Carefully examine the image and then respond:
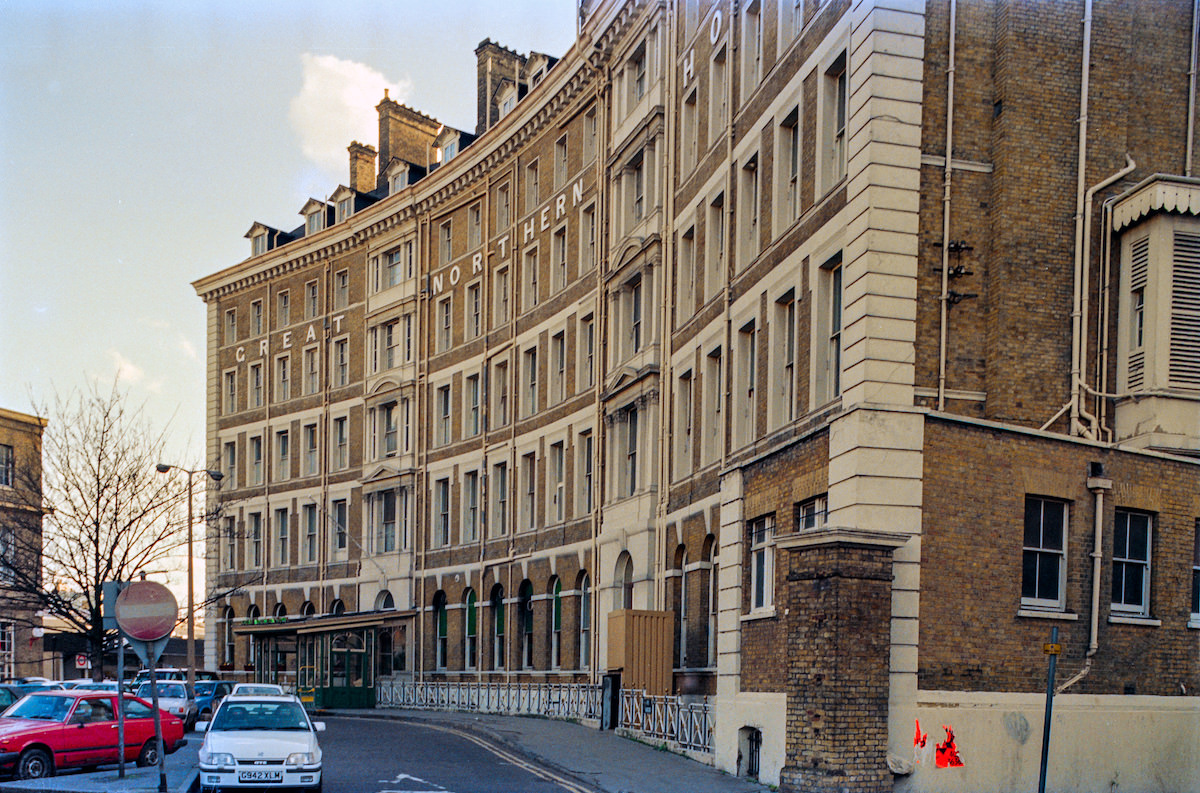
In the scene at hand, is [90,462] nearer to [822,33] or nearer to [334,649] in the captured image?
[334,649]

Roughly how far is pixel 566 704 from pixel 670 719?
11242 millimetres

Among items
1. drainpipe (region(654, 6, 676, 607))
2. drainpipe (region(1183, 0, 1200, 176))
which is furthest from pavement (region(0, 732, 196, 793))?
→ drainpipe (region(1183, 0, 1200, 176))

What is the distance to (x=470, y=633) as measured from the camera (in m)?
48.8

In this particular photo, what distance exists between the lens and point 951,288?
2231cm

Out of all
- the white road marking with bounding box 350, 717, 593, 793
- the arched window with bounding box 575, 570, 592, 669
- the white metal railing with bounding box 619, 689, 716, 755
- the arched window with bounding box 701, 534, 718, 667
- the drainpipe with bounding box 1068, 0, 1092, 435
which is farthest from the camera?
the arched window with bounding box 575, 570, 592, 669

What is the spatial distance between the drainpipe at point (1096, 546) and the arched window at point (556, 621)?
2405cm

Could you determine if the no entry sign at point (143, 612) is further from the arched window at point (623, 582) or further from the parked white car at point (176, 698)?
the arched window at point (623, 582)

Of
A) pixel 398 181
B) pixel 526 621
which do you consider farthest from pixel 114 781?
pixel 398 181

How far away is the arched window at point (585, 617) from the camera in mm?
40219

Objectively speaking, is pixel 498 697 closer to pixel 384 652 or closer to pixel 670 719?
pixel 384 652

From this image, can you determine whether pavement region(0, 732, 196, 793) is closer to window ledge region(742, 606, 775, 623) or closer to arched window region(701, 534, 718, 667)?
window ledge region(742, 606, 775, 623)

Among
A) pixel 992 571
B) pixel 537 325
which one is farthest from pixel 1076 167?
pixel 537 325

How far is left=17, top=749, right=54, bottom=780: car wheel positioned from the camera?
2248cm

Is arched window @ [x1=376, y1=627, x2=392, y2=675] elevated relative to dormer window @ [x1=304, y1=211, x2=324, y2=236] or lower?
lower
